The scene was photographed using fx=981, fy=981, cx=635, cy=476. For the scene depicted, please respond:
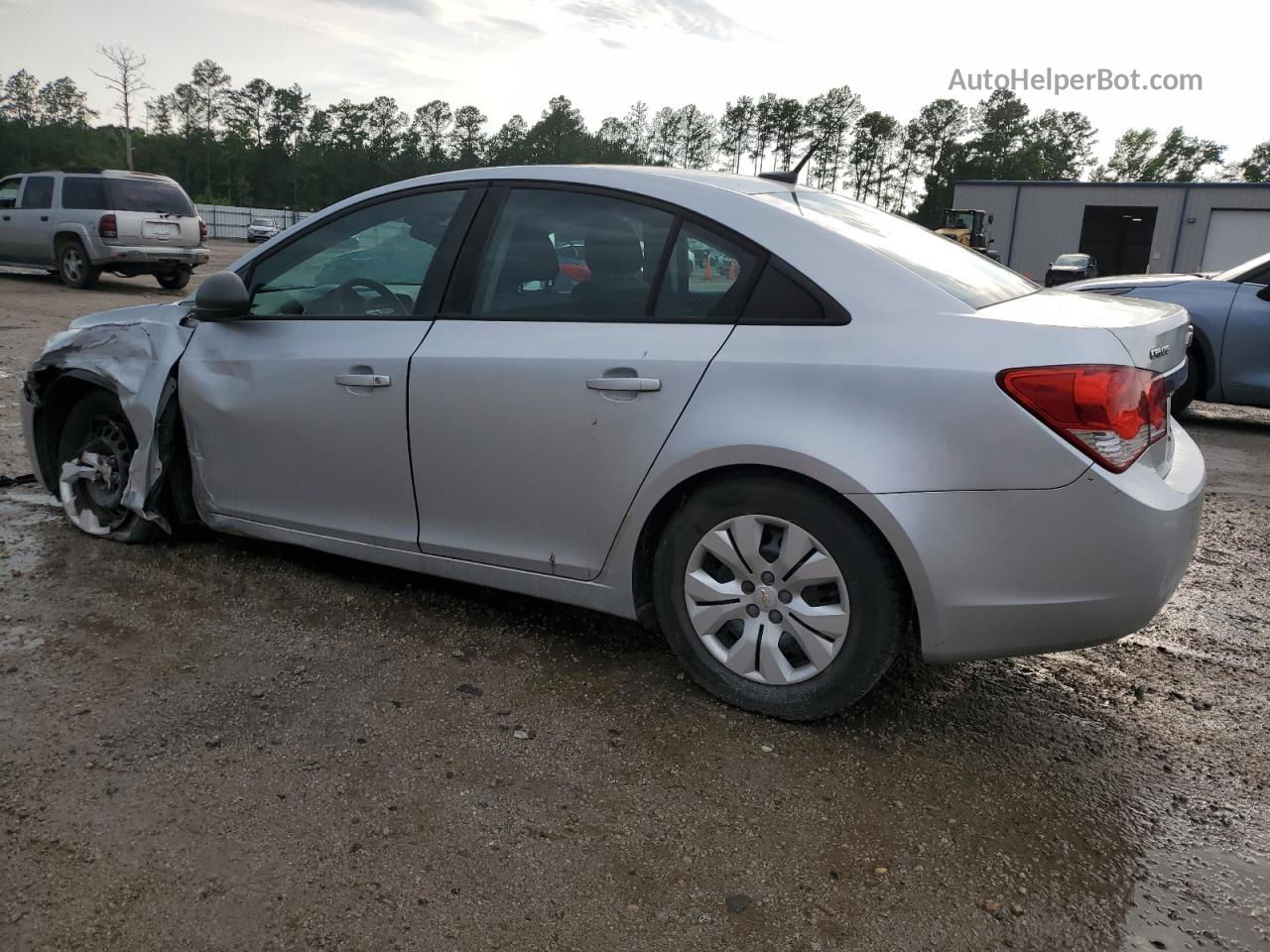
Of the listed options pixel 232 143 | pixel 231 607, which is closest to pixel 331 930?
pixel 231 607

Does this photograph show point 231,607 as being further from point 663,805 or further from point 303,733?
point 663,805

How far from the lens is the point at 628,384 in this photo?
2873 mm

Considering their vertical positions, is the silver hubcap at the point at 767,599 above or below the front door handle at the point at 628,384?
below

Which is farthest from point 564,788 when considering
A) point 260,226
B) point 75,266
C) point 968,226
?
point 260,226

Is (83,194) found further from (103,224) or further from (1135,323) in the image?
(1135,323)

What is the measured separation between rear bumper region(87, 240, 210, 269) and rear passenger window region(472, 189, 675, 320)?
45.8 ft

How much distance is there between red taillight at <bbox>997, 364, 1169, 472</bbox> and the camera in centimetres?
241

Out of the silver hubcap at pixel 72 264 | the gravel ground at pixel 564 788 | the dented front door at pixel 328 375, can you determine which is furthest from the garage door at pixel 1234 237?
the dented front door at pixel 328 375

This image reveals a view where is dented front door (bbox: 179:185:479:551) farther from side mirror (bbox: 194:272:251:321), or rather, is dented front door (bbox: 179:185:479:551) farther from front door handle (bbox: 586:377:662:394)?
front door handle (bbox: 586:377:662:394)

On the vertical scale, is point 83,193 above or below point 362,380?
above

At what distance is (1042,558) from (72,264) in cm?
1678

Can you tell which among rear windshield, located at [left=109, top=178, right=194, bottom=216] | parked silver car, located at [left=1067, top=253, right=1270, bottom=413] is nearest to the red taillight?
parked silver car, located at [left=1067, top=253, right=1270, bottom=413]

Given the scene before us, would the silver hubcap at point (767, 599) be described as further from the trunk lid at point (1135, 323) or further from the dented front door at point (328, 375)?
the dented front door at point (328, 375)

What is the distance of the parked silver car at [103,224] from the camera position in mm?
14984
